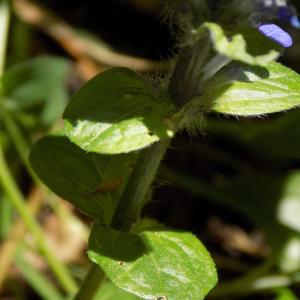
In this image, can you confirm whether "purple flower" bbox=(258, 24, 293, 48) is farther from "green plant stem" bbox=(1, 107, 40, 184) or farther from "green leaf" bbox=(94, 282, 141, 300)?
"green plant stem" bbox=(1, 107, 40, 184)

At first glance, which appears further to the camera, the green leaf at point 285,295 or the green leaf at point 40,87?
the green leaf at point 40,87

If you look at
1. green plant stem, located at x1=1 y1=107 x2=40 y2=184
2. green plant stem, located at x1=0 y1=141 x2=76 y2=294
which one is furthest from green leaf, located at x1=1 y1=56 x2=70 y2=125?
green plant stem, located at x1=0 y1=141 x2=76 y2=294

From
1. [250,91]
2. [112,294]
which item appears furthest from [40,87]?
[250,91]

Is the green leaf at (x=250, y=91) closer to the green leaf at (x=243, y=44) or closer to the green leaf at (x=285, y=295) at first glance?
the green leaf at (x=243, y=44)

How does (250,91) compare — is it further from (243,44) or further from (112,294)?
(112,294)

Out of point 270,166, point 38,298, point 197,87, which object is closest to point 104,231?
point 197,87

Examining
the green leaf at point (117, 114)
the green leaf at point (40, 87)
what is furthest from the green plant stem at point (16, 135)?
the green leaf at point (117, 114)
